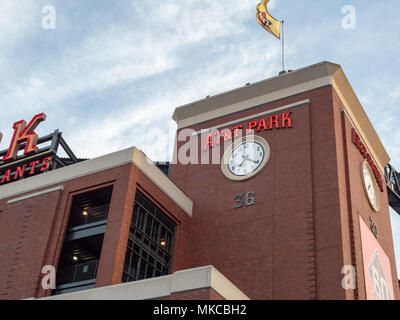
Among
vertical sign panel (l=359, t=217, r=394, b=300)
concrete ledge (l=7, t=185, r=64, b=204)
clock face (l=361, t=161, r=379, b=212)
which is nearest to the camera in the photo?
vertical sign panel (l=359, t=217, r=394, b=300)

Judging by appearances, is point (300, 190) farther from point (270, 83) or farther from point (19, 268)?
point (19, 268)

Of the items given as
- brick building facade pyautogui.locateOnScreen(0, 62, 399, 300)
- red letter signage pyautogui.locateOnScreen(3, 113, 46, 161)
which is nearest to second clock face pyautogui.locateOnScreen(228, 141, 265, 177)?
brick building facade pyautogui.locateOnScreen(0, 62, 399, 300)

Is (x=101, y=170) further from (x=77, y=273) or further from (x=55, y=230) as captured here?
(x=77, y=273)

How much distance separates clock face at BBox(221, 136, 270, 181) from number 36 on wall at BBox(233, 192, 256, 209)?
1.11m

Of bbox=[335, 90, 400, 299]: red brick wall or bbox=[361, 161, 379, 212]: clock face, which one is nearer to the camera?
bbox=[335, 90, 400, 299]: red brick wall

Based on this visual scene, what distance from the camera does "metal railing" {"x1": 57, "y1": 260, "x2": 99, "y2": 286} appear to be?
31.4 metres

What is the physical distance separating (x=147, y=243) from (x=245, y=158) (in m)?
8.34

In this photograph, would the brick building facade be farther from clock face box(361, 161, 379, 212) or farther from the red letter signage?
the red letter signage

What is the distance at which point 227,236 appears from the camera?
3472 centimetres

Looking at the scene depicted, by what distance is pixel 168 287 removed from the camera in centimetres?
2575

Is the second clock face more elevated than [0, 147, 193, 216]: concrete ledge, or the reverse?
the second clock face

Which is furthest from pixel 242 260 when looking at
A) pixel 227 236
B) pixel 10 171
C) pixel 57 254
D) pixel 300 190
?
pixel 10 171

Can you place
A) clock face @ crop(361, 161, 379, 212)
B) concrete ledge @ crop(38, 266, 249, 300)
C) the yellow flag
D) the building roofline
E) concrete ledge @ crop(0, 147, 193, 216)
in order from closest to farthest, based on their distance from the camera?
concrete ledge @ crop(38, 266, 249, 300) → concrete ledge @ crop(0, 147, 193, 216) → the building roofline → clock face @ crop(361, 161, 379, 212) → the yellow flag

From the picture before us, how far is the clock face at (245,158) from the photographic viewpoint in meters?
36.3
